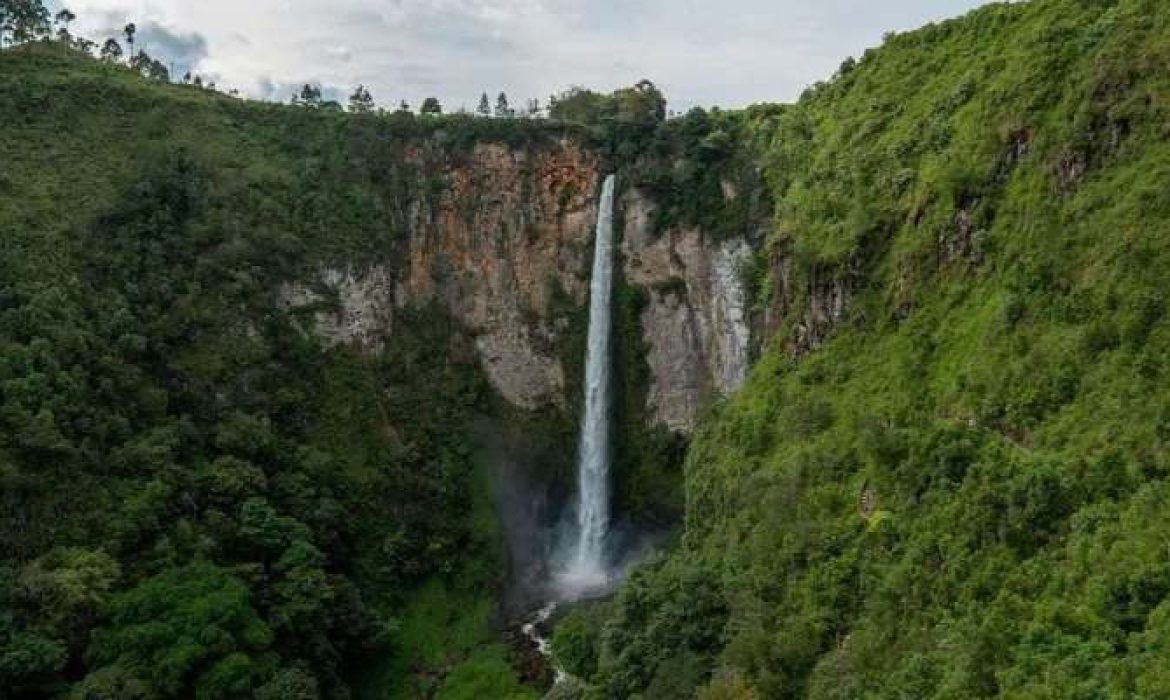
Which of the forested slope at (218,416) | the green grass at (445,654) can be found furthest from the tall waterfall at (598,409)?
the green grass at (445,654)

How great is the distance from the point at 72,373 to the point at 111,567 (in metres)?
7.27

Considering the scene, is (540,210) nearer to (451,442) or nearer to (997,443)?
(451,442)

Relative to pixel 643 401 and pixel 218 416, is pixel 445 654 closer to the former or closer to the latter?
pixel 218 416

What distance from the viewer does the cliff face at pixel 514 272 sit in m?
44.9

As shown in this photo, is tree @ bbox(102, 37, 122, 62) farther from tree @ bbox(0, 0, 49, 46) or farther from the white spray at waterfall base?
the white spray at waterfall base

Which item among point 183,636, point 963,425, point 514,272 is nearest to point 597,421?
point 514,272

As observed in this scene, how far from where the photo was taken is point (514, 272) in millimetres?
47438

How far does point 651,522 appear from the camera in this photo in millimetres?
43500

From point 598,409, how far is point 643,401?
2020mm

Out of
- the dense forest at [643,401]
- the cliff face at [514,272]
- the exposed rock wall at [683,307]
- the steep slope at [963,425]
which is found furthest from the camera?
the cliff face at [514,272]

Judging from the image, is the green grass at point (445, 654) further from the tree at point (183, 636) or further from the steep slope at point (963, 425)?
the steep slope at point (963, 425)

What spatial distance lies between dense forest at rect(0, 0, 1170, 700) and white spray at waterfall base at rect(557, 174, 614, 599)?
0.81 meters

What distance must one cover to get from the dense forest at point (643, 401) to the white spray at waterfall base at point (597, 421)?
0.81m

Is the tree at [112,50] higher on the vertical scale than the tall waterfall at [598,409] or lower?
higher
